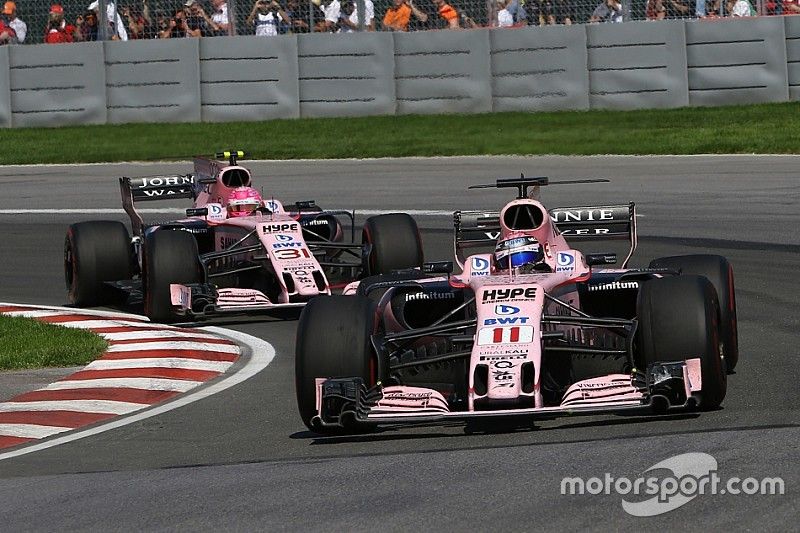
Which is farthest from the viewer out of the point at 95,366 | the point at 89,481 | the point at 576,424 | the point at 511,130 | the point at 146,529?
the point at 511,130

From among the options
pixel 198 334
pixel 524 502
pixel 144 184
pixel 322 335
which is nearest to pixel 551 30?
pixel 144 184

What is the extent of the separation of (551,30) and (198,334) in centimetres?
1456

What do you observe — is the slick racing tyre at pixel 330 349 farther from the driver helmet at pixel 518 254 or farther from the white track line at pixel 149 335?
the white track line at pixel 149 335

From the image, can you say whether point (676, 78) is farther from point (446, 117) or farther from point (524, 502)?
point (524, 502)

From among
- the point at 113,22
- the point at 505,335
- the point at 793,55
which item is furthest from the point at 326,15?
the point at 505,335

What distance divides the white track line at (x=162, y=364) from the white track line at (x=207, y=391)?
20 cm

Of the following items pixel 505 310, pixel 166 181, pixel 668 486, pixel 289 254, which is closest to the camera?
pixel 668 486

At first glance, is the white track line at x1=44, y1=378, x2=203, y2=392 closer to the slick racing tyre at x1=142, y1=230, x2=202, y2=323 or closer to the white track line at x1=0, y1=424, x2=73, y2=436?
the white track line at x1=0, y1=424, x2=73, y2=436

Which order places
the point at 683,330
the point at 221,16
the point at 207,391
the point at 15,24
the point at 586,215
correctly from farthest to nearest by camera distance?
1. the point at 15,24
2. the point at 221,16
3. the point at 586,215
4. the point at 207,391
5. the point at 683,330

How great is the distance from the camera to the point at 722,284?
1012 cm

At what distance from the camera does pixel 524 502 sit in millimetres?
6516

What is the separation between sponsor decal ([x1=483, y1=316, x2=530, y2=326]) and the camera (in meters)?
8.66

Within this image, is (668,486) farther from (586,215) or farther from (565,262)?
(586,215)

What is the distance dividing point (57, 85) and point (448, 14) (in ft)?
22.9
